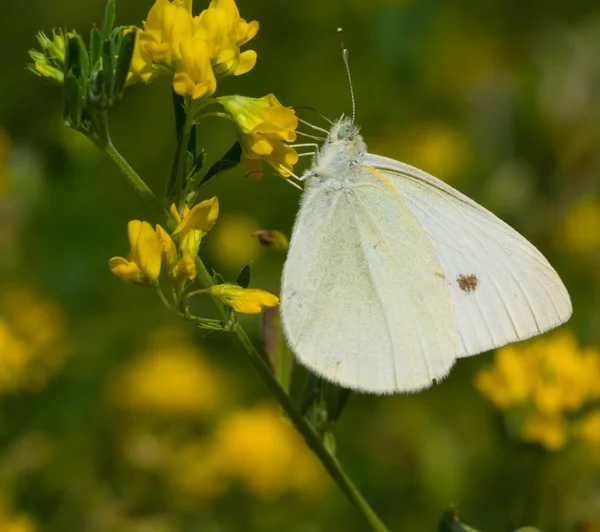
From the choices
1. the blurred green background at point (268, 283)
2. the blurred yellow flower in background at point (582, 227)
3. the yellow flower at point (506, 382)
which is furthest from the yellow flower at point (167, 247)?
the blurred yellow flower in background at point (582, 227)

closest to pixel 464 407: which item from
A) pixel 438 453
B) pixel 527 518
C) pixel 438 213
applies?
pixel 438 453

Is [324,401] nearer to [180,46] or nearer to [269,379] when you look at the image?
[269,379]

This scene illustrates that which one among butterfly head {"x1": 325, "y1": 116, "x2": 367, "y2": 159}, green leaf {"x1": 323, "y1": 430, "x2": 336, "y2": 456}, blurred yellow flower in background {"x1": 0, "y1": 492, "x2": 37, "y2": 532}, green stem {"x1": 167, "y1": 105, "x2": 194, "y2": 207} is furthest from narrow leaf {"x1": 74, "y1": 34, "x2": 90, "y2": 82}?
blurred yellow flower in background {"x1": 0, "y1": 492, "x2": 37, "y2": 532}

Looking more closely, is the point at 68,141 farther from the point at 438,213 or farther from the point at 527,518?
the point at 527,518

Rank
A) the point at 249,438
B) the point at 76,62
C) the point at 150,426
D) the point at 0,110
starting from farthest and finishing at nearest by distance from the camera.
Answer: the point at 0,110 < the point at 150,426 < the point at 249,438 < the point at 76,62

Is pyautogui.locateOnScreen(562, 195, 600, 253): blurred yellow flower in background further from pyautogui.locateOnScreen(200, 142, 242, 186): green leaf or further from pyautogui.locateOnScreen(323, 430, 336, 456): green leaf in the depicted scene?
pyautogui.locateOnScreen(200, 142, 242, 186): green leaf

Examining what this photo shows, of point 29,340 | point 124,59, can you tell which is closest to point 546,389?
point 124,59
